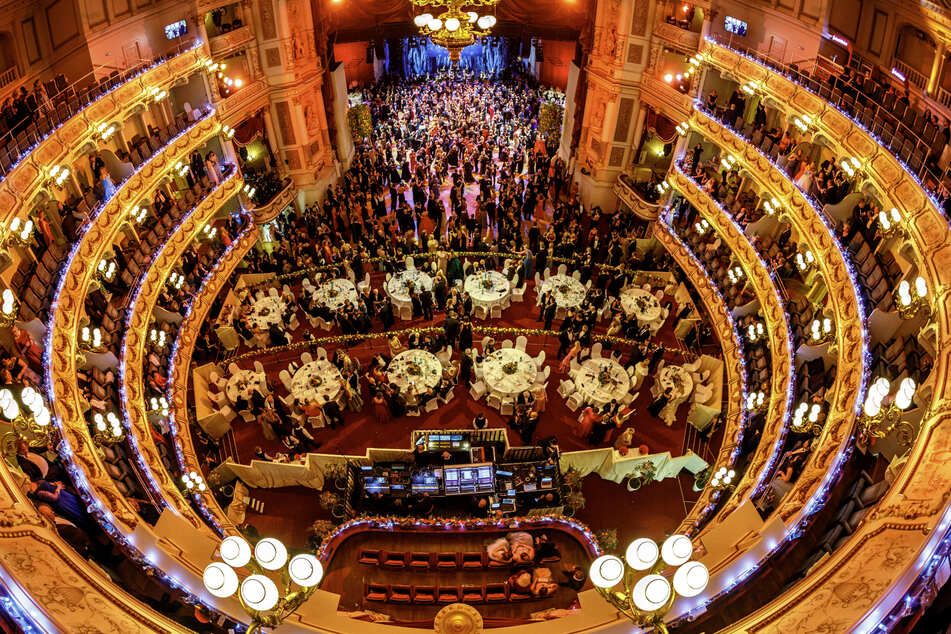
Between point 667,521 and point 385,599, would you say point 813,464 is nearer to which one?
point 667,521

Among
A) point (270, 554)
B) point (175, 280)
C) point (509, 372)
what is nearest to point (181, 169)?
point (175, 280)

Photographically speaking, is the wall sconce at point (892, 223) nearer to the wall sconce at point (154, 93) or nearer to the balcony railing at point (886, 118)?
the balcony railing at point (886, 118)

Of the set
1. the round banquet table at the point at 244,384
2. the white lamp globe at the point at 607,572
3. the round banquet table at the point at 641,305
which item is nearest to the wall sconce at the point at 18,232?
the round banquet table at the point at 244,384

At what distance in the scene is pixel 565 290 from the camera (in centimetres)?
1708

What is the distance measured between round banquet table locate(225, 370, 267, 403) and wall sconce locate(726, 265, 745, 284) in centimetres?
1230

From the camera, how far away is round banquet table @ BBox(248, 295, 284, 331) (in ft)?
53.1

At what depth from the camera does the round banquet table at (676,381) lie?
1414cm

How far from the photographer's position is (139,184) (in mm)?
13844

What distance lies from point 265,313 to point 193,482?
Answer: 6.18m

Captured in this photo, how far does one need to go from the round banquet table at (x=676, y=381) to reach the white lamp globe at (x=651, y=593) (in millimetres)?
9317

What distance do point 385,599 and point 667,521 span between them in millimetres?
6056

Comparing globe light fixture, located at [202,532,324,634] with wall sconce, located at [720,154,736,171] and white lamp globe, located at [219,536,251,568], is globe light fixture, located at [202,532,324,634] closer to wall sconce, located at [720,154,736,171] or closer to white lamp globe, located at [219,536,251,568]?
white lamp globe, located at [219,536,251,568]

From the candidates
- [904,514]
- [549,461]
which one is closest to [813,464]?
[904,514]

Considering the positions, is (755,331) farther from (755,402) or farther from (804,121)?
(804,121)
